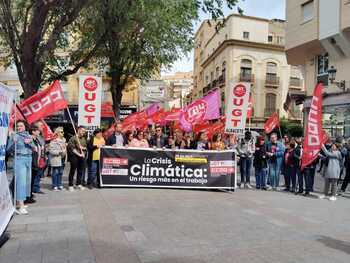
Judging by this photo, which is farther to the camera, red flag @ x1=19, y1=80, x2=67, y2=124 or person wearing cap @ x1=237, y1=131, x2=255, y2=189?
person wearing cap @ x1=237, y1=131, x2=255, y2=189

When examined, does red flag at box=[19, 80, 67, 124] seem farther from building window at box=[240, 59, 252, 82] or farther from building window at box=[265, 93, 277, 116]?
building window at box=[265, 93, 277, 116]

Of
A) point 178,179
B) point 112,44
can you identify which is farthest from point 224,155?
point 112,44

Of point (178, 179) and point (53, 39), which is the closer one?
point (178, 179)

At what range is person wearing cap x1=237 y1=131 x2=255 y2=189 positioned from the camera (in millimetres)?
13422

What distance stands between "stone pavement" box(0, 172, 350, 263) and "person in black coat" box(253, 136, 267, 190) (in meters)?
2.24

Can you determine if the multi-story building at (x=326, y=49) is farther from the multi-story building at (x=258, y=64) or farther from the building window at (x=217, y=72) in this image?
the building window at (x=217, y=72)

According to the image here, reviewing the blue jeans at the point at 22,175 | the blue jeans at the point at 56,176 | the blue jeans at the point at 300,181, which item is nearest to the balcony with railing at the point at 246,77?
the blue jeans at the point at 300,181

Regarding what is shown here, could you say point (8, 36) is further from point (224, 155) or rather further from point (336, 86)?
point (336, 86)

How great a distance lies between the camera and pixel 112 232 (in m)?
7.02

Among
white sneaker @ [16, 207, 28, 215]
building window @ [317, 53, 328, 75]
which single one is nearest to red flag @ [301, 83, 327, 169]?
white sneaker @ [16, 207, 28, 215]

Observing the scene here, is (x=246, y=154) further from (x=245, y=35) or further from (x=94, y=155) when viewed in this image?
(x=245, y=35)

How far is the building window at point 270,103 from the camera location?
5131 centimetres

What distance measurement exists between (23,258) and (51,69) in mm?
20432

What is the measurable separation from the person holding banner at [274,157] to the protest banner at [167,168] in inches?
57.2
